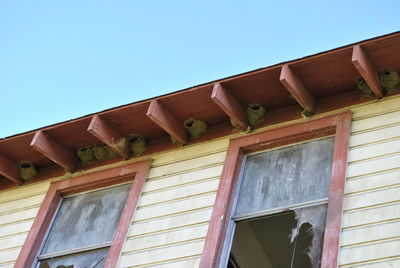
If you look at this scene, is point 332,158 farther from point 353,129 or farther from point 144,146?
point 144,146

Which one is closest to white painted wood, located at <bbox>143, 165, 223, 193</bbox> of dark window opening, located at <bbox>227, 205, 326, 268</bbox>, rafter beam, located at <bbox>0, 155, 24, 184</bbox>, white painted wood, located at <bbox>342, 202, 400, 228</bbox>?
dark window opening, located at <bbox>227, 205, 326, 268</bbox>

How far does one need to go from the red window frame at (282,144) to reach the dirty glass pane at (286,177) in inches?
4.3

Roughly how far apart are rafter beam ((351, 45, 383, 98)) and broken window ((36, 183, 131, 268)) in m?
3.19

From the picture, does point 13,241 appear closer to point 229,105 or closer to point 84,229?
point 84,229

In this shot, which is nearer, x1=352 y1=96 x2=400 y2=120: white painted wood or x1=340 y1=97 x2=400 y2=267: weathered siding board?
x1=340 y1=97 x2=400 y2=267: weathered siding board

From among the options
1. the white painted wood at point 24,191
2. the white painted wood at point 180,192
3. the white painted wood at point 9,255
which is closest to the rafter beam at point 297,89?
the white painted wood at point 180,192

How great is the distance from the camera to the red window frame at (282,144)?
7.09 m

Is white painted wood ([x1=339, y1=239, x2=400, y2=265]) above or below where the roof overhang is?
below

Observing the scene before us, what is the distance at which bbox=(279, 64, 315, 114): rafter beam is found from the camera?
8227 mm

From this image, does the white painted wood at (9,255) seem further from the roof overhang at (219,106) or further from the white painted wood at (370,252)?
the white painted wood at (370,252)

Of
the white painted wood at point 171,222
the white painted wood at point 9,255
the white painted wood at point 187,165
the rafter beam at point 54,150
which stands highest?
the rafter beam at point 54,150

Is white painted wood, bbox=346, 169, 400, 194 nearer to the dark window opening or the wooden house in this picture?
the wooden house

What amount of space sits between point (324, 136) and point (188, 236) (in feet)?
6.18

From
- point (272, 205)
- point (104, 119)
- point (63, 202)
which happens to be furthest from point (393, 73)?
point (63, 202)
